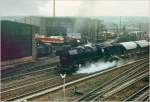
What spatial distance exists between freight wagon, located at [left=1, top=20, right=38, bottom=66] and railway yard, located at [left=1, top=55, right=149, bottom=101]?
1.32 feet

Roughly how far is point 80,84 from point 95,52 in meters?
1.36

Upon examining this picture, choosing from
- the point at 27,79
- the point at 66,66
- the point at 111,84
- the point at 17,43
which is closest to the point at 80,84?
the point at 66,66

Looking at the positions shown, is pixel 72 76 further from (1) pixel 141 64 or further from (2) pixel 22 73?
(1) pixel 141 64

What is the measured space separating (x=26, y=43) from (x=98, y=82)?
2.67 meters

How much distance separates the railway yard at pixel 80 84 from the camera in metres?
8.98

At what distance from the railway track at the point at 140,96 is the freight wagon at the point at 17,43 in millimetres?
3413

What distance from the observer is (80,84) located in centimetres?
932

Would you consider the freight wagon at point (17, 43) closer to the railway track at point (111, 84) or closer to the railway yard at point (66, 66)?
the railway yard at point (66, 66)

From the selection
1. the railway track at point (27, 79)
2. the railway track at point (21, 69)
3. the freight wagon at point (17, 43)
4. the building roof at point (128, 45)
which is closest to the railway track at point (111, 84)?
the building roof at point (128, 45)

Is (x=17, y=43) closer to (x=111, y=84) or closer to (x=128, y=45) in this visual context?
(x=111, y=84)

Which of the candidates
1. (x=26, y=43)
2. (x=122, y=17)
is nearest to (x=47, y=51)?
(x=26, y=43)

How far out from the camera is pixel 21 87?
9.12m

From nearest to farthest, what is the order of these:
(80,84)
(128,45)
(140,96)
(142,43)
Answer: (140,96) → (80,84) → (142,43) → (128,45)

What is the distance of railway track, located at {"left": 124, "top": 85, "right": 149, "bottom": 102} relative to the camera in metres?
8.88
